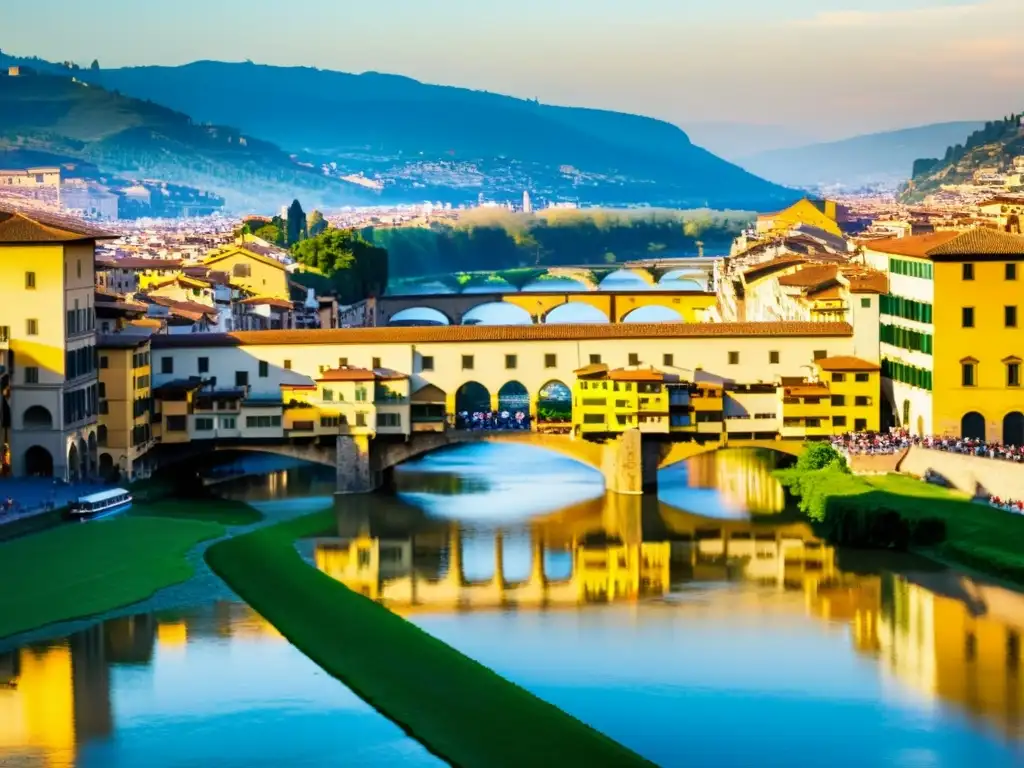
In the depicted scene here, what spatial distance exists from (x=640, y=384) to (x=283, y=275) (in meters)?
25.9

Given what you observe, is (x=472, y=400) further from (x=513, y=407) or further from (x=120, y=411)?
(x=120, y=411)

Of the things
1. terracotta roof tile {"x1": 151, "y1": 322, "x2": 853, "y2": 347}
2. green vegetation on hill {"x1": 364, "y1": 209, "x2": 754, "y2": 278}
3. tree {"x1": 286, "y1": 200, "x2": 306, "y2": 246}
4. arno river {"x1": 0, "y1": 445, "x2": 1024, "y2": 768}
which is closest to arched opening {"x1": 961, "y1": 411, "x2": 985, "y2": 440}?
terracotta roof tile {"x1": 151, "y1": 322, "x2": 853, "y2": 347}

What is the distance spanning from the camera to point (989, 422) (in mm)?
47875

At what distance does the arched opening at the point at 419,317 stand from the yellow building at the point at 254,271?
12.6 metres

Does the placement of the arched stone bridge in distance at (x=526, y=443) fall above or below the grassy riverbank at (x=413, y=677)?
above

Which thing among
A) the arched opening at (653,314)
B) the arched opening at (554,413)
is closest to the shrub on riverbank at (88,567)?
the arched opening at (554,413)

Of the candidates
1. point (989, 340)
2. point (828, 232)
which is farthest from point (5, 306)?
point (828, 232)

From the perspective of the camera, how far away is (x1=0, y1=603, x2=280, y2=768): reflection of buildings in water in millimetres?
27406

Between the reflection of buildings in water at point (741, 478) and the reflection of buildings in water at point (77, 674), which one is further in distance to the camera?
the reflection of buildings in water at point (741, 478)

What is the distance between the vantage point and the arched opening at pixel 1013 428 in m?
48.0

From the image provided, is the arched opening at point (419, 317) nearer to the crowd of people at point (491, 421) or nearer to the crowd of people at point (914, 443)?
the crowd of people at point (491, 421)

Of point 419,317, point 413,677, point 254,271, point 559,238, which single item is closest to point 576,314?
point 419,317

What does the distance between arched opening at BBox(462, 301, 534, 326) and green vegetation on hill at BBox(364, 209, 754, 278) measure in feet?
164

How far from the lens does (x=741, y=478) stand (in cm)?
5119
